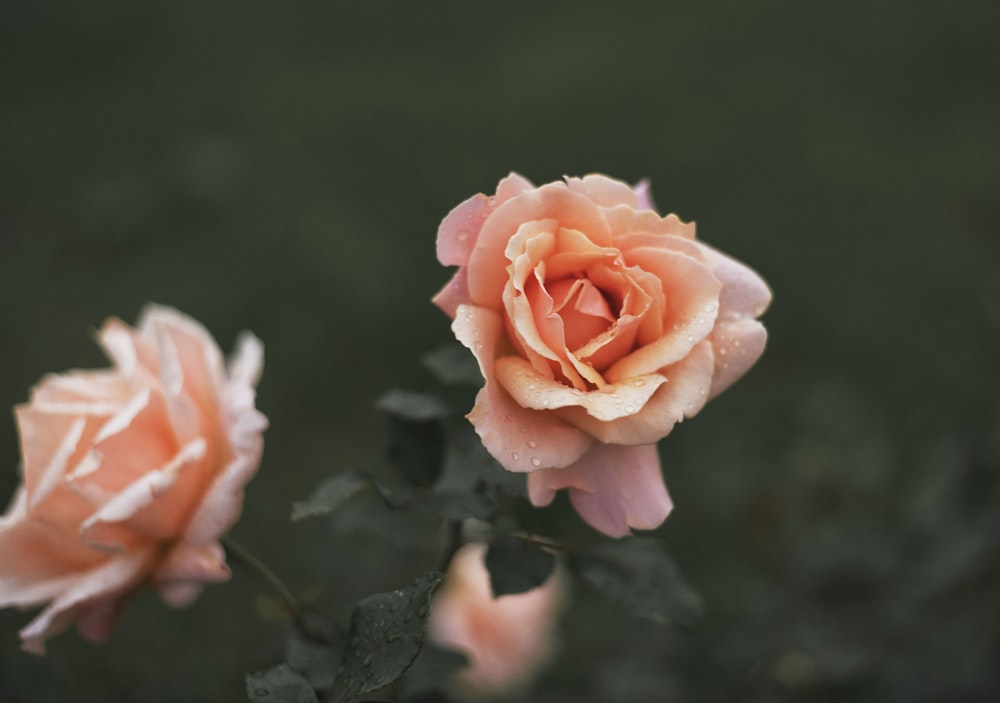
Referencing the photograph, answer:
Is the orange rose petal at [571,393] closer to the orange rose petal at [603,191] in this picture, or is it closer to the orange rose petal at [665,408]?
the orange rose petal at [665,408]

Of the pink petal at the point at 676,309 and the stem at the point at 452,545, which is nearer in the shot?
the pink petal at the point at 676,309

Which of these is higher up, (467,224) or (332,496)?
(467,224)

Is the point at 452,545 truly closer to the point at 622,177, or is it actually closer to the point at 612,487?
the point at 612,487

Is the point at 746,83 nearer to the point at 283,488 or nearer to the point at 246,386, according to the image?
the point at 283,488

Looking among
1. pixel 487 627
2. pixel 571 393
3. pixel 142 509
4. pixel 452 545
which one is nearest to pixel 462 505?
pixel 452 545

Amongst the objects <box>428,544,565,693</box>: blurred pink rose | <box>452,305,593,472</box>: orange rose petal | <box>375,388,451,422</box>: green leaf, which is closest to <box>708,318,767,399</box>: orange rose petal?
<box>452,305,593,472</box>: orange rose petal

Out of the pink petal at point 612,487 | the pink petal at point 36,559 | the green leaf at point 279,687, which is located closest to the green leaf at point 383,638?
the green leaf at point 279,687

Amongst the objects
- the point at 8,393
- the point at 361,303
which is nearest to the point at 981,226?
the point at 361,303
